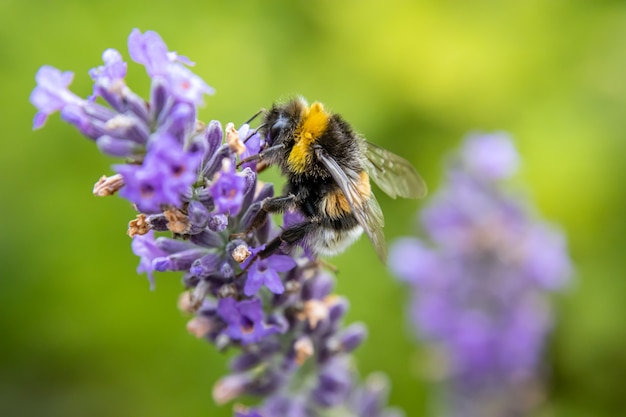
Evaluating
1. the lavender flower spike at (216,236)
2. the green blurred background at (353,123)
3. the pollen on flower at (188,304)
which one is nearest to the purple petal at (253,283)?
the lavender flower spike at (216,236)

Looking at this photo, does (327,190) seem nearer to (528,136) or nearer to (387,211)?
(387,211)

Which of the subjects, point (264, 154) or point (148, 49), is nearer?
point (148, 49)

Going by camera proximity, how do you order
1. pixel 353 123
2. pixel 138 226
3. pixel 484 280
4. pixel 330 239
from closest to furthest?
pixel 138 226 → pixel 330 239 → pixel 484 280 → pixel 353 123

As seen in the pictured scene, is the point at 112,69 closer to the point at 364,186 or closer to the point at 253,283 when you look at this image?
the point at 253,283

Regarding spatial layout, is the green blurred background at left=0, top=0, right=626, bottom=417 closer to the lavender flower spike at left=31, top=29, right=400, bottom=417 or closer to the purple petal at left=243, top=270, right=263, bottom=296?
the lavender flower spike at left=31, top=29, right=400, bottom=417

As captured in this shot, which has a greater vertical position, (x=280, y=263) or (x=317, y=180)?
(x=317, y=180)

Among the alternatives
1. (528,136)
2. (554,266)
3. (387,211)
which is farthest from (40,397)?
(528,136)

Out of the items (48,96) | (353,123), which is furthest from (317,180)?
(353,123)

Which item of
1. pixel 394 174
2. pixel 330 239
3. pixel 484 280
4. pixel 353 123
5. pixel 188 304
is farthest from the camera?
pixel 353 123
